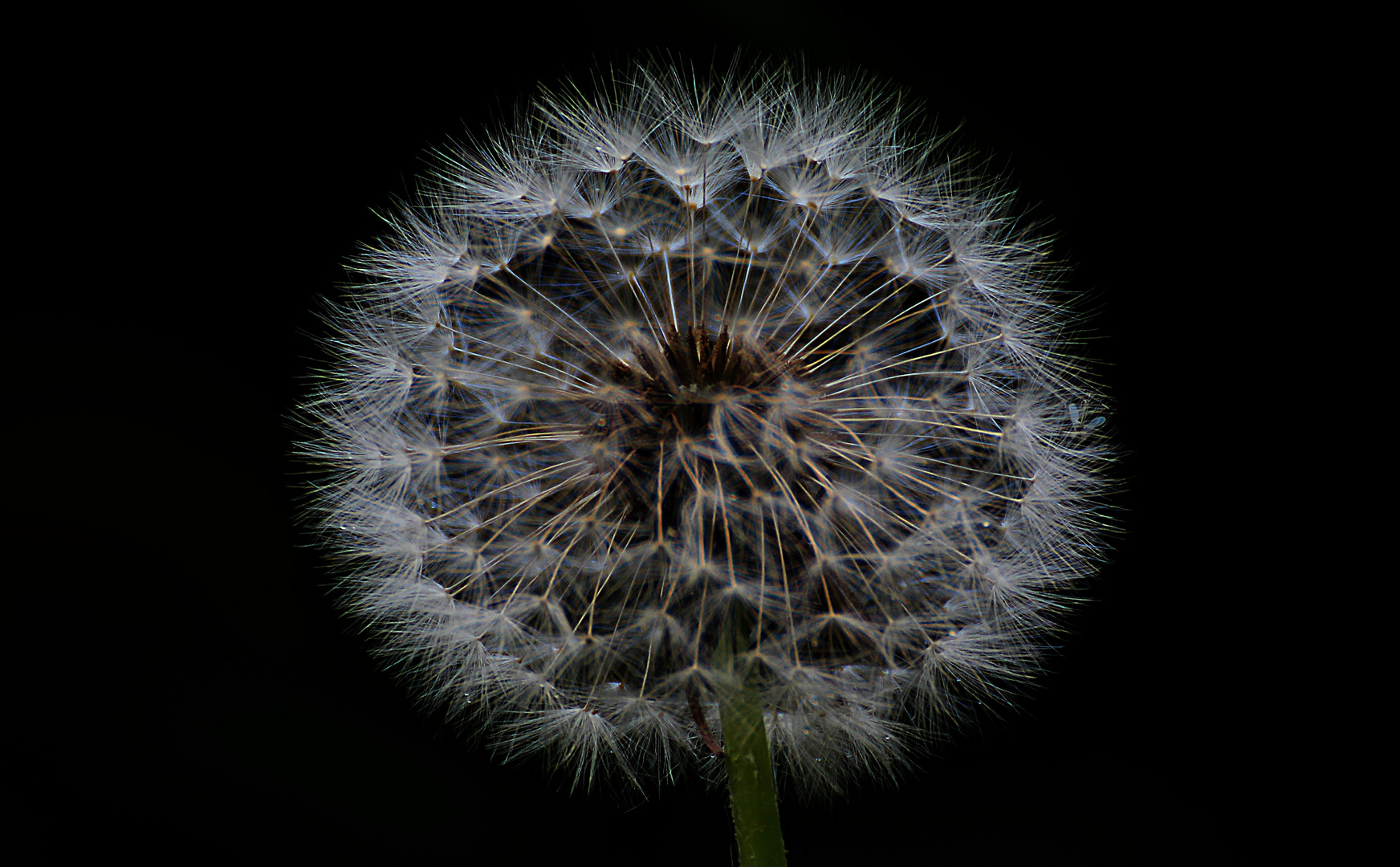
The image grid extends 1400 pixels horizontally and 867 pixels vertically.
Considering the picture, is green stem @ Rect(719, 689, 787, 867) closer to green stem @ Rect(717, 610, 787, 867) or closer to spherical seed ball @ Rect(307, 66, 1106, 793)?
green stem @ Rect(717, 610, 787, 867)

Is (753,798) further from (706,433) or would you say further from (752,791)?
(706,433)

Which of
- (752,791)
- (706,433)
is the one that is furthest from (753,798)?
(706,433)

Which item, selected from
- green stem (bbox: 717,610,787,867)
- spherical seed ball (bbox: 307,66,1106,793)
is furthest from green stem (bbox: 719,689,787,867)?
spherical seed ball (bbox: 307,66,1106,793)

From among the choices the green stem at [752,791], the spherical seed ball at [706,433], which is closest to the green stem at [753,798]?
the green stem at [752,791]

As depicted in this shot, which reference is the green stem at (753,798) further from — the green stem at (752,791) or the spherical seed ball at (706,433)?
the spherical seed ball at (706,433)

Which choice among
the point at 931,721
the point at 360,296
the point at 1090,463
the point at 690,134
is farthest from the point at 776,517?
the point at 360,296
